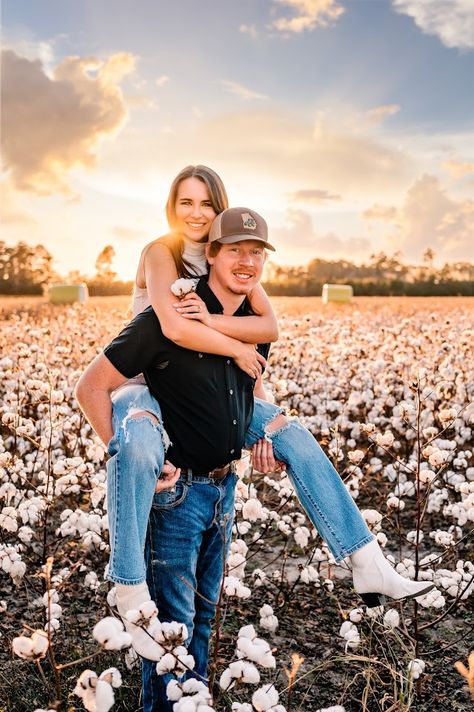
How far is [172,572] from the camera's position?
10.1ft

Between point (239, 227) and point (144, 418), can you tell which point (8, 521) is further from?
point (239, 227)

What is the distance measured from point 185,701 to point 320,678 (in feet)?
7.13

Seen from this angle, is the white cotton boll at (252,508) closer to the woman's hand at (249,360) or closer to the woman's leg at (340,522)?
the woman's leg at (340,522)

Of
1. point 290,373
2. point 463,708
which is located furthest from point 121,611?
point 290,373

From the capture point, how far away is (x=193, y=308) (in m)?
3.24

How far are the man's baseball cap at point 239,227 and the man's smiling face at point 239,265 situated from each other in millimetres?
46

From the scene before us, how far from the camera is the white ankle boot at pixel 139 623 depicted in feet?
7.62

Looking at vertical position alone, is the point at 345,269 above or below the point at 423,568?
above

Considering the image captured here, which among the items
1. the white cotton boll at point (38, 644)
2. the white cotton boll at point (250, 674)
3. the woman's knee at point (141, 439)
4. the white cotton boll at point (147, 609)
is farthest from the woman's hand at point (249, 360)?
the white cotton boll at point (38, 644)

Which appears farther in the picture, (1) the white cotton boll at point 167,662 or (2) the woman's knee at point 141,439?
(2) the woman's knee at point 141,439

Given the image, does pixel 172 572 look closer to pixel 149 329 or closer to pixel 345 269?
pixel 149 329

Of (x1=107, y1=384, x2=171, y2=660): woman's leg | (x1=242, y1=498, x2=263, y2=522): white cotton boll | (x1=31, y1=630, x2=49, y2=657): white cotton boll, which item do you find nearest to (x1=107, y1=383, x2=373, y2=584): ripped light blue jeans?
(x1=107, y1=384, x2=171, y2=660): woman's leg

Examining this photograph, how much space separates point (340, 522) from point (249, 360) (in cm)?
84

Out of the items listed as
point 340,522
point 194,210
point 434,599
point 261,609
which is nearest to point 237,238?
point 194,210
